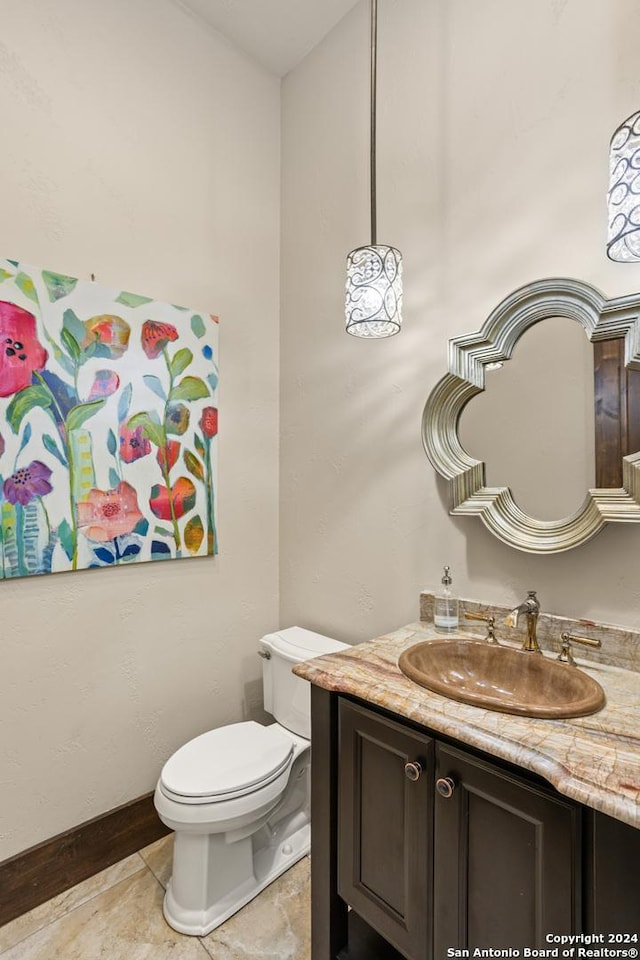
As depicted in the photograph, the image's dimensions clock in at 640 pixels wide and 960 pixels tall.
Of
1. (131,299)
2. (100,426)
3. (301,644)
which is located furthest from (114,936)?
(131,299)

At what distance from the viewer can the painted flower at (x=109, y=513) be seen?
1.71 m

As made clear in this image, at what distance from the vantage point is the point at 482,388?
5.08 ft

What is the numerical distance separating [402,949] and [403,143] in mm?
2419

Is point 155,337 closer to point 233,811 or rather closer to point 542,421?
point 542,421

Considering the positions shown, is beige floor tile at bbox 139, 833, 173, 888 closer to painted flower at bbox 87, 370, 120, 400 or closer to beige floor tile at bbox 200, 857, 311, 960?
beige floor tile at bbox 200, 857, 311, 960

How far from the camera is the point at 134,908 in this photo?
1.57 meters

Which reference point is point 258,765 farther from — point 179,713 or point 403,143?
point 403,143

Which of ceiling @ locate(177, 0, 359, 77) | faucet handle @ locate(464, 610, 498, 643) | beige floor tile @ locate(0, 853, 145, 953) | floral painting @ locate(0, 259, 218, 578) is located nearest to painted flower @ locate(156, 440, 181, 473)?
floral painting @ locate(0, 259, 218, 578)

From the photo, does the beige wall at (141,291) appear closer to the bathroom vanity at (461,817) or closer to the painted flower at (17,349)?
the painted flower at (17,349)

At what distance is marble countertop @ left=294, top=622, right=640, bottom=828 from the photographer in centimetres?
78

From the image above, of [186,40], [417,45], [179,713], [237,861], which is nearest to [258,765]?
[237,861]

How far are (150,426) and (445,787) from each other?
151 cm

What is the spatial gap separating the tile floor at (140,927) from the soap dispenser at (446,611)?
3.29 ft

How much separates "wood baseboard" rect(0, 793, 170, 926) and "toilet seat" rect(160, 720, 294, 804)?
0.42 metres
